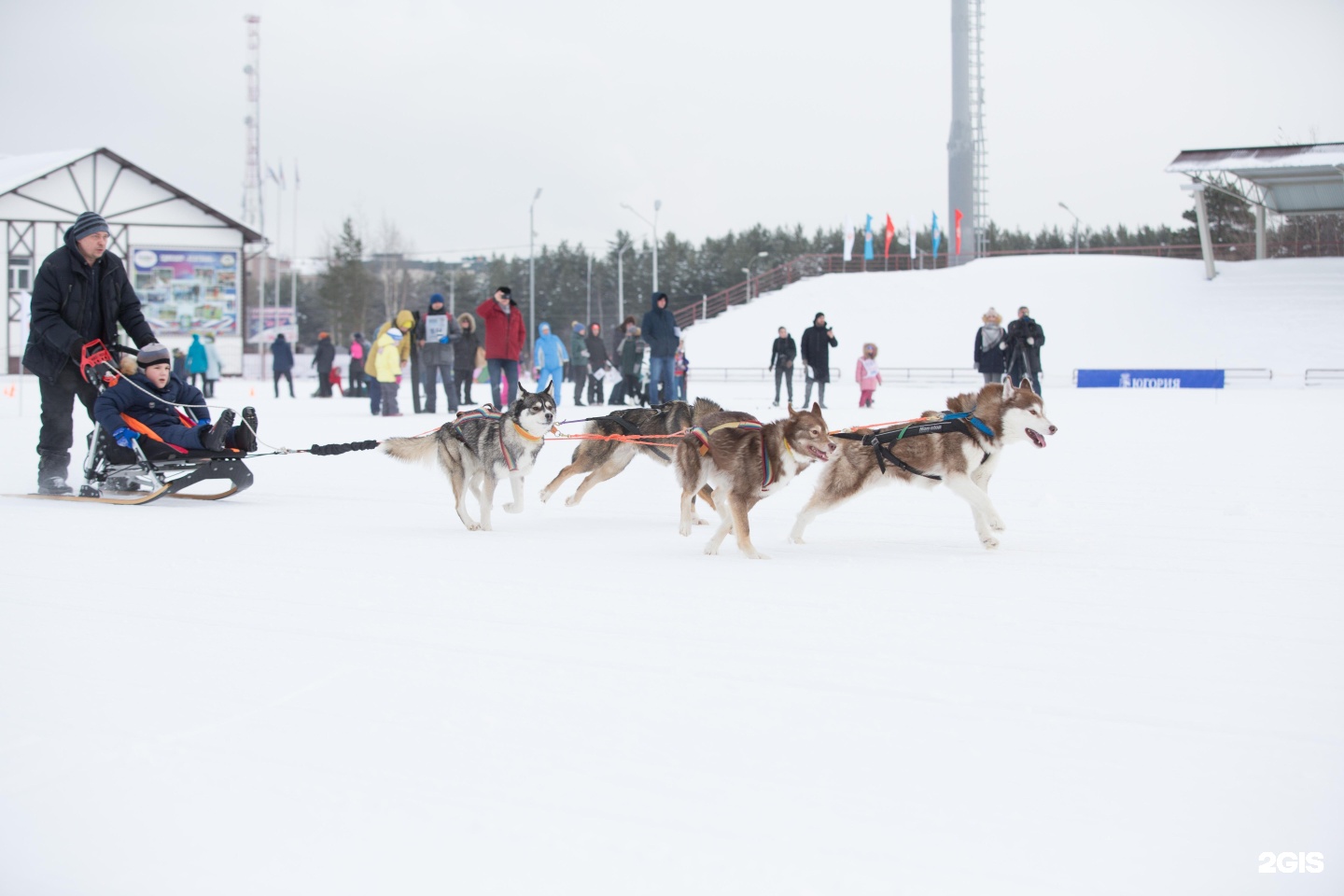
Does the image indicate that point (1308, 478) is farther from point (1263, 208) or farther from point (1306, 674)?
point (1263, 208)

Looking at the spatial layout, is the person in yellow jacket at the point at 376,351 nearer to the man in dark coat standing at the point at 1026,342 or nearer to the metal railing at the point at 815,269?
the man in dark coat standing at the point at 1026,342

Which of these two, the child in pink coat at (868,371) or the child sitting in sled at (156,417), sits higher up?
the child in pink coat at (868,371)

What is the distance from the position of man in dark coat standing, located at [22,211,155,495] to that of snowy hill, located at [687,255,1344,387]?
25.3 m

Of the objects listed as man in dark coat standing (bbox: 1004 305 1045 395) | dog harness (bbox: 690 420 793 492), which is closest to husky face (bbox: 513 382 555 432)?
dog harness (bbox: 690 420 793 492)

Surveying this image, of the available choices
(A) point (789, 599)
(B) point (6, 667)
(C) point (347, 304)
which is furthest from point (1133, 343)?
(C) point (347, 304)

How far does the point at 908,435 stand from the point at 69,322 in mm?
5430

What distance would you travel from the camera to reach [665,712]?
9.27 ft

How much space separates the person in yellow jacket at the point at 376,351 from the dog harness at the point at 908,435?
33.0 ft

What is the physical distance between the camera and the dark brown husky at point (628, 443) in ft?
22.1

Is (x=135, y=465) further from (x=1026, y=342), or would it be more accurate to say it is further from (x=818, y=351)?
(x=1026, y=342)

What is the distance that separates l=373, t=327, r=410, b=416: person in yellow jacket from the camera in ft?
47.5

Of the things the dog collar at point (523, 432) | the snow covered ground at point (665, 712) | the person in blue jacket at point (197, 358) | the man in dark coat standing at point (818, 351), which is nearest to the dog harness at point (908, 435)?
the snow covered ground at point (665, 712)

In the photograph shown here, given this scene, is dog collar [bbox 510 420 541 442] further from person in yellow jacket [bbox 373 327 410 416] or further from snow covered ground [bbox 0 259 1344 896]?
person in yellow jacket [bbox 373 327 410 416]

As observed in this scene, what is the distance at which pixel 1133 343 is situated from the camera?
3244 centimetres
